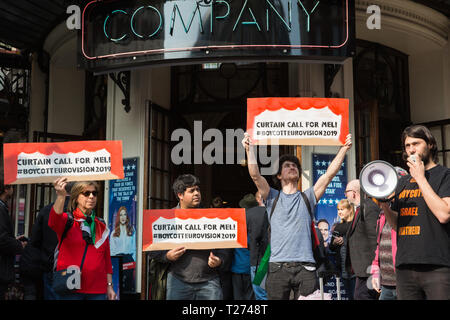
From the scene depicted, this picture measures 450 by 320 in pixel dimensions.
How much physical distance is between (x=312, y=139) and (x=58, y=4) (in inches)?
240

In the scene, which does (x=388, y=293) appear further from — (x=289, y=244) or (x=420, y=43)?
(x=420, y=43)

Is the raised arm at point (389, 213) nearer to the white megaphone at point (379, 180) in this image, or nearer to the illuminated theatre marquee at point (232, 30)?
the white megaphone at point (379, 180)

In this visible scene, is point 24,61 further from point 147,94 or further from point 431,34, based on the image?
point 431,34

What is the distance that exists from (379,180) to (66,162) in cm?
318

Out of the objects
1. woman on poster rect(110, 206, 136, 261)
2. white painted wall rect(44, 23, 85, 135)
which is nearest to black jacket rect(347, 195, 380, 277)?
woman on poster rect(110, 206, 136, 261)

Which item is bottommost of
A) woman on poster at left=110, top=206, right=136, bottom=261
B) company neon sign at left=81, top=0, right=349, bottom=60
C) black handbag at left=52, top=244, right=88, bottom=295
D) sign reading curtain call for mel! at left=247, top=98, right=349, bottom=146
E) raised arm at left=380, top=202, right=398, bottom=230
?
black handbag at left=52, top=244, right=88, bottom=295

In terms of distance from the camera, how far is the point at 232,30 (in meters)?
8.74

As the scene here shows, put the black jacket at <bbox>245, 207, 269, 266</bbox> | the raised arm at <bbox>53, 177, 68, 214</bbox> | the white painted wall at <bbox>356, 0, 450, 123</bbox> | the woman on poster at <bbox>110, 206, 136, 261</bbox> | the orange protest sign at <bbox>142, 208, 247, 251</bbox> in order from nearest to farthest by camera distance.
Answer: the raised arm at <bbox>53, 177, 68, 214</bbox> < the orange protest sign at <bbox>142, 208, 247, 251</bbox> < the black jacket at <bbox>245, 207, 269, 266</bbox> < the woman on poster at <bbox>110, 206, 136, 261</bbox> < the white painted wall at <bbox>356, 0, 450, 123</bbox>

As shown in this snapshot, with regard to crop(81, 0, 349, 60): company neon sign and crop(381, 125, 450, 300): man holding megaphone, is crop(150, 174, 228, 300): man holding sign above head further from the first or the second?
crop(81, 0, 349, 60): company neon sign

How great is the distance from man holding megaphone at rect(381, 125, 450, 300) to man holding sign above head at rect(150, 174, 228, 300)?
1.84 metres

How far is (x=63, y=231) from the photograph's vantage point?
224 inches

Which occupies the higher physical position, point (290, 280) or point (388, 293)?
point (290, 280)

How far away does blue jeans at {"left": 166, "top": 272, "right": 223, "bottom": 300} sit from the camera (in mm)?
5691

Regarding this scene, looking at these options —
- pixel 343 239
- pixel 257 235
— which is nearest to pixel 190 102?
pixel 257 235
